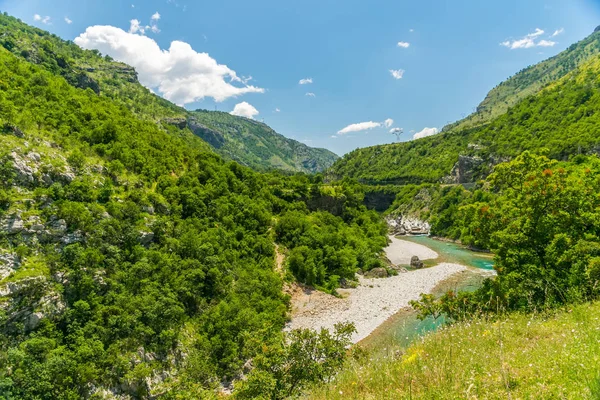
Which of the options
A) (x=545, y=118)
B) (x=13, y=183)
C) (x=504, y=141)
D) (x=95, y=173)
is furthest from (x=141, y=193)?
(x=545, y=118)

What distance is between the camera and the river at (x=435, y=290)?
15345 mm

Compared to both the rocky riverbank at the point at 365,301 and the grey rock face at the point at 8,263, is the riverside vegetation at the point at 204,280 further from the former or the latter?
the rocky riverbank at the point at 365,301

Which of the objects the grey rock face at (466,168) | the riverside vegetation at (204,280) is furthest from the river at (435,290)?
the grey rock face at (466,168)

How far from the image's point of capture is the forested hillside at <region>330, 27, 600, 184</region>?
94438mm

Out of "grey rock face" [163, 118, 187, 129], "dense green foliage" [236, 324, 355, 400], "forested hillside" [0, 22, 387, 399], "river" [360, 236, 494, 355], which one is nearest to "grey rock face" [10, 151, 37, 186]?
"forested hillside" [0, 22, 387, 399]

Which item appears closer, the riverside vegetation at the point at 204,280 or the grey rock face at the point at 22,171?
the riverside vegetation at the point at 204,280

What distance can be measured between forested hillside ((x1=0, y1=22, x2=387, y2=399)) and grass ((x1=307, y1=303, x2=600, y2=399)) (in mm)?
12671

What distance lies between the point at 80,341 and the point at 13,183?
13.6m

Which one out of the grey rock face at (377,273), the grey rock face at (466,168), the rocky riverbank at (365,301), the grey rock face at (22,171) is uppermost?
the grey rock face at (466,168)

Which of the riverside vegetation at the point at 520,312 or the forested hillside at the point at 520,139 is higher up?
the forested hillside at the point at 520,139

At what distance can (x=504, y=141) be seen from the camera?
125250 mm

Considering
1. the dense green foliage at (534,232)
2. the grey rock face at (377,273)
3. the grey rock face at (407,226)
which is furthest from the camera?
the grey rock face at (407,226)

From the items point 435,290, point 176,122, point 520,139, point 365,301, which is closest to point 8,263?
point 365,301

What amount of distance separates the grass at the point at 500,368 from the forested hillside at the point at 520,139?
92086 mm
